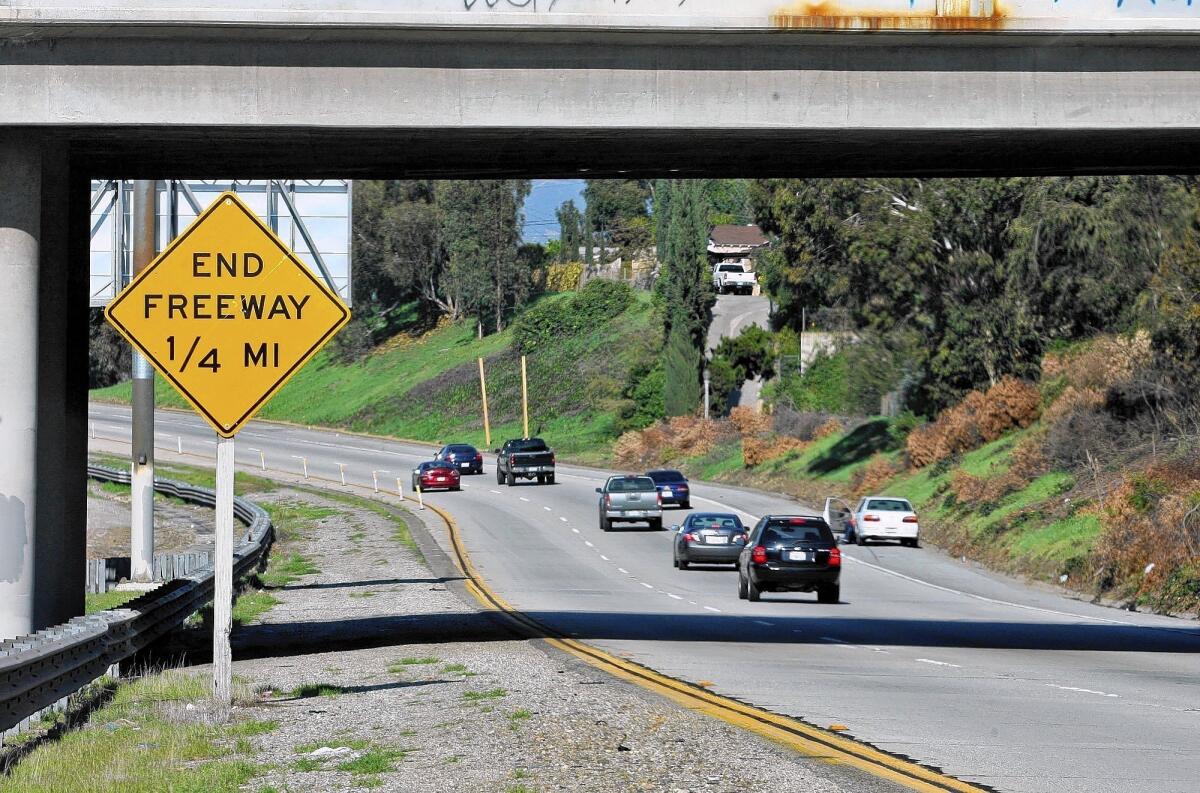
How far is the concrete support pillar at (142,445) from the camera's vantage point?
3022 centimetres

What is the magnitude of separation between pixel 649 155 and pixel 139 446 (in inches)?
589

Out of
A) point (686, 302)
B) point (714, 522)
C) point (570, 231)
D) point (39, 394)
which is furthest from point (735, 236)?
point (39, 394)

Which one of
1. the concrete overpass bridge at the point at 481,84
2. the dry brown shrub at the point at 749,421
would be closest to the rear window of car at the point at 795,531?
the concrete overpass bridge at the point at 481,84

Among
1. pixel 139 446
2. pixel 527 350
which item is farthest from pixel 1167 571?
pixel 527 350

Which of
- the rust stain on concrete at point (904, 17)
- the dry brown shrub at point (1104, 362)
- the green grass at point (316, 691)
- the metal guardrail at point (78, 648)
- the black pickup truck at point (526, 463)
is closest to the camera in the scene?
the metal guardrail at point (78, 648)

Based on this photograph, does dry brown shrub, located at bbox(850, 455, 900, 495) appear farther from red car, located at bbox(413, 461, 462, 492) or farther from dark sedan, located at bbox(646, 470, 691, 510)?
red car, located at bbox(413, 461, 462, 492)

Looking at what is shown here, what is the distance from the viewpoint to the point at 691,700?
14055 mm

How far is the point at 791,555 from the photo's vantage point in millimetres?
30500

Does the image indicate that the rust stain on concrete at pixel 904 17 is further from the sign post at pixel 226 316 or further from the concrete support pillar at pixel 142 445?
the concrete support pillar at pixel 142 445

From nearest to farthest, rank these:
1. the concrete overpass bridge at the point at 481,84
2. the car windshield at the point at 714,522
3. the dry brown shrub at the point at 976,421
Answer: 1. the concrete overpass bridge at the point at 481,84
2. the car windshield at the point at 714,522
3. the dry brown shrub at the point at 976,421

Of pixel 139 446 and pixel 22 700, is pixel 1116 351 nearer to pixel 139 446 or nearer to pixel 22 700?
pixel 139 446

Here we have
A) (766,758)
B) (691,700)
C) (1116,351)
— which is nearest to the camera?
(766,758)

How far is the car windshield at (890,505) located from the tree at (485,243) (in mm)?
72978

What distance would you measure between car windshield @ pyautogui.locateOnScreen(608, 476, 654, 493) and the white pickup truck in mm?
62808
